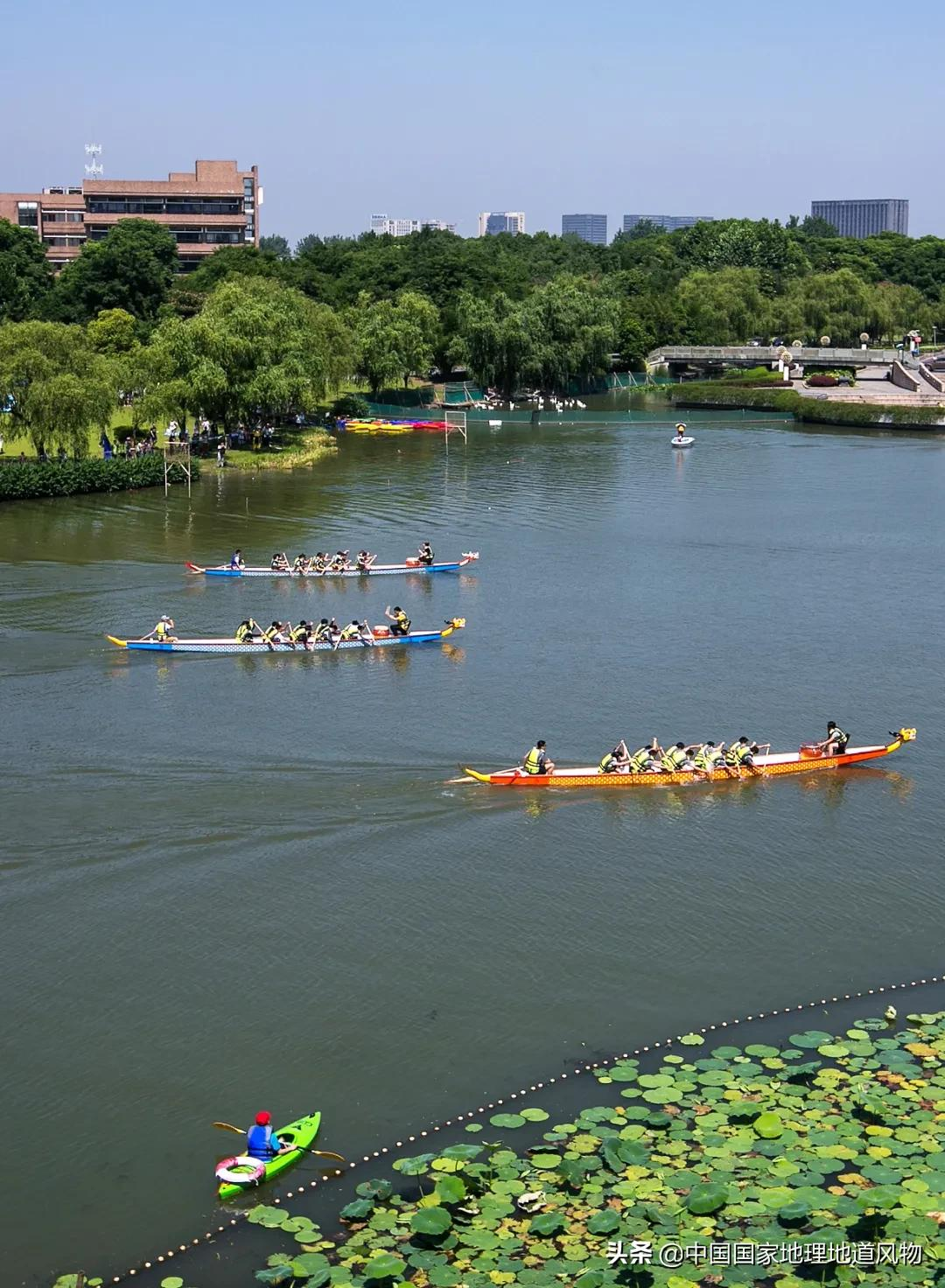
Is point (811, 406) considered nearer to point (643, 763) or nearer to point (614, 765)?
point (643, 763)

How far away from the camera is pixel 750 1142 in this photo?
66.0ft

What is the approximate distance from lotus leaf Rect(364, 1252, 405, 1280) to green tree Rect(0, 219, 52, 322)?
96.4 m

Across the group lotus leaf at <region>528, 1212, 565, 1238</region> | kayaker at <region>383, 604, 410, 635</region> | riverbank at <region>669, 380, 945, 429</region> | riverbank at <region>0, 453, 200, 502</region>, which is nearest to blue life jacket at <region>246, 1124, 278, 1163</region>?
lotus leaf at <region>528, 1212, 565, 1238</region>

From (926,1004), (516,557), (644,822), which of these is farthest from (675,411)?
(926,1004)

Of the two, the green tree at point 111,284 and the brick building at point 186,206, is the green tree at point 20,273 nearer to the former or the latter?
the green tree at point 111,284

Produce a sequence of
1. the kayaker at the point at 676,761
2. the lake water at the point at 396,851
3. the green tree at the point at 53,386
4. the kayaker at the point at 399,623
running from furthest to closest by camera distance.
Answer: the green tree at the point at 53,386
the kayaker at the point at 399,623
the kayaker at the point at 676,761
the lake water at the point at 396,851

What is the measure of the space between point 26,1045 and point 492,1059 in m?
7.27

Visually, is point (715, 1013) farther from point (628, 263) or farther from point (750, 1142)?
point (628, 263)

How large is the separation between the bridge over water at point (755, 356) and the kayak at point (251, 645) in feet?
271

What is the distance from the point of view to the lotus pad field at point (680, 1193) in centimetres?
1775

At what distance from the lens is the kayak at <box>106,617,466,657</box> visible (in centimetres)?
4322

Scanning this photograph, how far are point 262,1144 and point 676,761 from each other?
1602 centimetres

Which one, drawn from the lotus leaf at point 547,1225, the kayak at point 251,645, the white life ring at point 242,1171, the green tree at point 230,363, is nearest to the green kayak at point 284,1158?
the white life ring at point 242,1171

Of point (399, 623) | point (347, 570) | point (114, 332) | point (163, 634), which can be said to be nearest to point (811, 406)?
point (114, 332)
